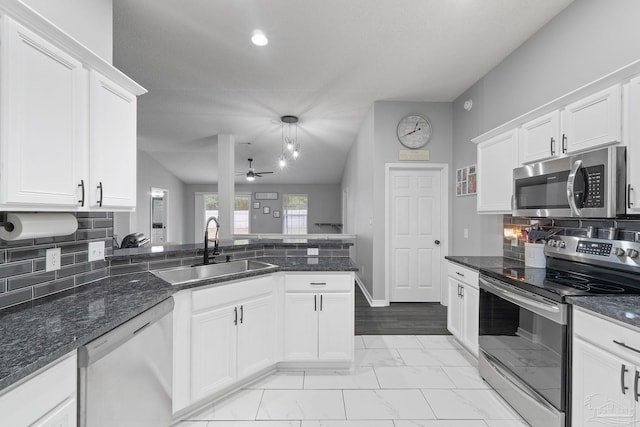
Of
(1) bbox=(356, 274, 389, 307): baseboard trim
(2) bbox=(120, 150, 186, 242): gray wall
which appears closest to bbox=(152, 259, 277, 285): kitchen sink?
(1) bbox=(356, 274, 389, 307): baseboard trim

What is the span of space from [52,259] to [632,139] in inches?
125

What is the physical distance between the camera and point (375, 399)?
2051 mm

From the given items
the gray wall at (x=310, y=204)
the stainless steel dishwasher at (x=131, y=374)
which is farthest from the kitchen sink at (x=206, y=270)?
the gray wall at (x=310, y=204)

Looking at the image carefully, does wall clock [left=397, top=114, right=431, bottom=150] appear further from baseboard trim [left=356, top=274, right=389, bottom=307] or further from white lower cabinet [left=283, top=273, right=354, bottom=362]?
white lower cabinet [left=283, top=273, right=354, bottom=362]

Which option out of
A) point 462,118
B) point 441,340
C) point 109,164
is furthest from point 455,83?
point 109,164

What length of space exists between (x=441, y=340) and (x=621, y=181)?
2.13 meters

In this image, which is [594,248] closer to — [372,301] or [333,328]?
[333,328]

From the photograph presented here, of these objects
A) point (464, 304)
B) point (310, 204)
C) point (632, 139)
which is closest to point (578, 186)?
point (632, 139)

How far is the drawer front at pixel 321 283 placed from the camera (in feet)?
7.65

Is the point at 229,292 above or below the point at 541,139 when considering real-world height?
below

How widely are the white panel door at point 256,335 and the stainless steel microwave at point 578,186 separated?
2124mm

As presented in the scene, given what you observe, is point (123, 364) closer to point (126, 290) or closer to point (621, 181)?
point (126, 290)

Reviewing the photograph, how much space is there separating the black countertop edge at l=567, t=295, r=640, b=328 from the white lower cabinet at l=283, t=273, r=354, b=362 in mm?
1444

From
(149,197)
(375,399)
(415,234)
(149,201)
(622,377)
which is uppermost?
(149,197)
